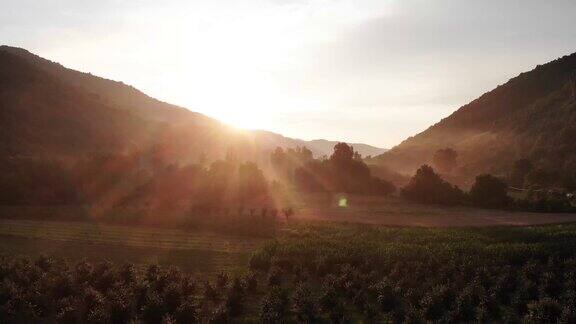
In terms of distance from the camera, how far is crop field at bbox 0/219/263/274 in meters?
43.9

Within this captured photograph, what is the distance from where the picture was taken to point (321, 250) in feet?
146

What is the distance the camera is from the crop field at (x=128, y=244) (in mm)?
43906

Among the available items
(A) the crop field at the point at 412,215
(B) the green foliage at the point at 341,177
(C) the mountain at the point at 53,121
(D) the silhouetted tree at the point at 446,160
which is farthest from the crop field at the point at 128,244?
(D) the silhouetted tree at the point at 446,160

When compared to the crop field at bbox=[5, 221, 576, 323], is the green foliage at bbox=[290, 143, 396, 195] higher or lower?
higher

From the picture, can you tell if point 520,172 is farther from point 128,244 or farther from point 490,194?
point 128,244

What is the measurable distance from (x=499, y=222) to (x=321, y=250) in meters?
35.8

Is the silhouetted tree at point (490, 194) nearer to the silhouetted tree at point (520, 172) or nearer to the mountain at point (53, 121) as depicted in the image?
the silhouetted tree at point (520, 172)

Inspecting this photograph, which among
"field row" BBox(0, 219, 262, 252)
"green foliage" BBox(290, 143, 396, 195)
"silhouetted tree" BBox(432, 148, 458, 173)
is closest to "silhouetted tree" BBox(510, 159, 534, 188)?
"green foliage" BBox(290, 143, 396, 195)

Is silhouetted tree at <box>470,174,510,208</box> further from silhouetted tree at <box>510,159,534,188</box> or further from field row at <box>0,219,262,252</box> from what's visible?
field row at <box>0,219,262,252</box>

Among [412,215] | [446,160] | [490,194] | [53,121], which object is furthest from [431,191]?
[53,121]

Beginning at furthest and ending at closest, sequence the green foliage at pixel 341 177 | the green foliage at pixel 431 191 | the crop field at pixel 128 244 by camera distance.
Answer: the green foliage at pixel 341 177
the green foliage at pixel 431 191
the crop field at pixel 128 244

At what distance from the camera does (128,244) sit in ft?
165

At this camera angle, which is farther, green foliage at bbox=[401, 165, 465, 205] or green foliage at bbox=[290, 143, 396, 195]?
green foliage at bbox=[290, 143, 396, 195]

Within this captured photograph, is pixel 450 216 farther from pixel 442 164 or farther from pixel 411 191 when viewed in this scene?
pixel 442 164
